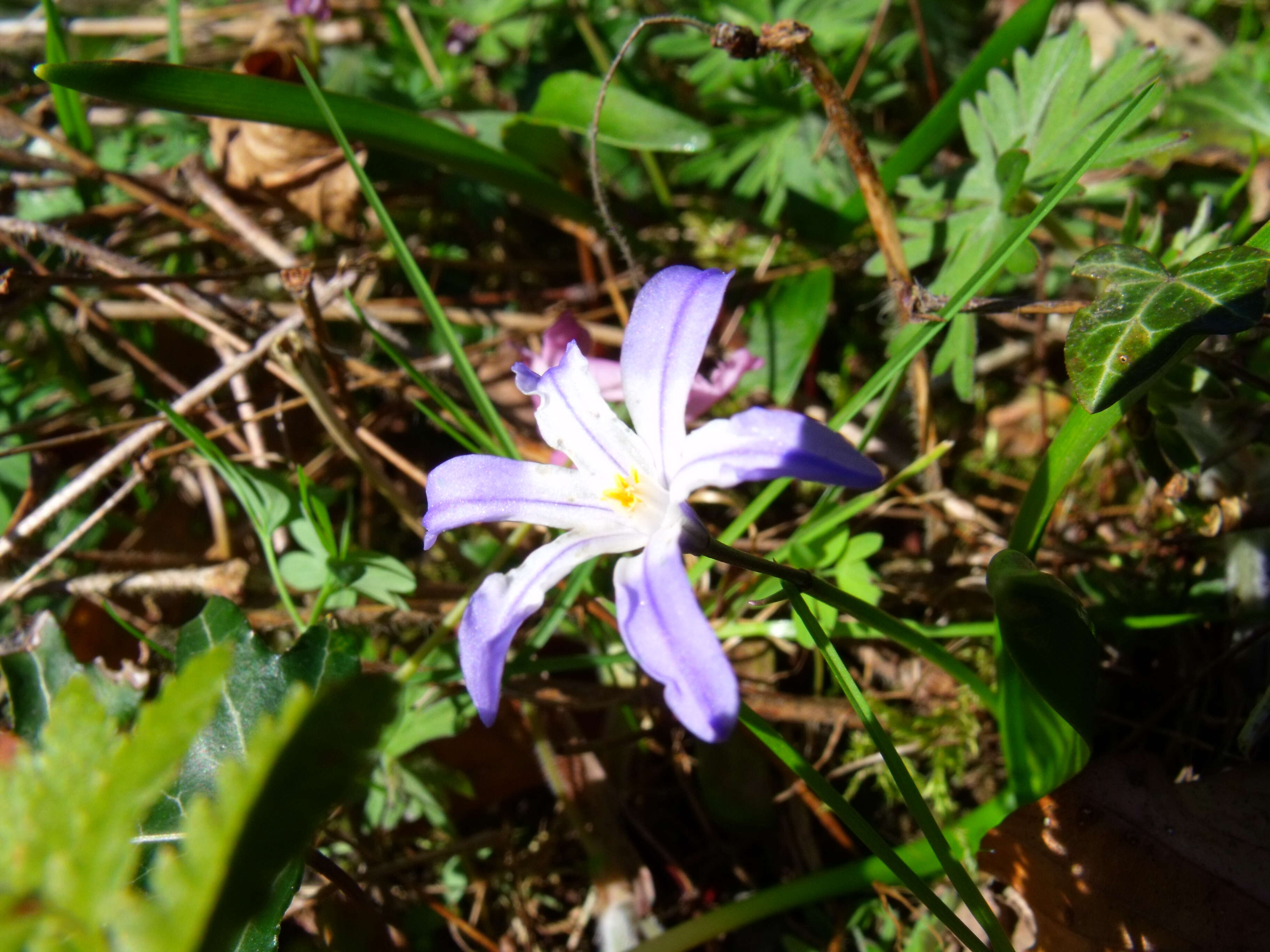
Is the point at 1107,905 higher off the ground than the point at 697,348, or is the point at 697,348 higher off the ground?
the point at 697,348

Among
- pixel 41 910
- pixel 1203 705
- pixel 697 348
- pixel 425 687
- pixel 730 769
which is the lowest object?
pixel 730 769

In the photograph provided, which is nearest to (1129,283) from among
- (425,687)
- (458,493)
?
(458,493)

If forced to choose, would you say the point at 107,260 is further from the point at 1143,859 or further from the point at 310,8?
the point at 1143,859

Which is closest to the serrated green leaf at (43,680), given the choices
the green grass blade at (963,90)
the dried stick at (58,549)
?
the dried stick at (58,549)

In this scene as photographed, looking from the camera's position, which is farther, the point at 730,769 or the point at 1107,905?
the point at 730,769

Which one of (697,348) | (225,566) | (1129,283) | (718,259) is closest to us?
(697,348)

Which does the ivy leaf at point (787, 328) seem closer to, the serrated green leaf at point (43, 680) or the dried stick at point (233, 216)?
the dried stick at point (233, 216)

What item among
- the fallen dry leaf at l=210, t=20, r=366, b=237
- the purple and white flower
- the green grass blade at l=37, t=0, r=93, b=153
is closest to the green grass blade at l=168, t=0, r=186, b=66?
the fallen dry leaf at l=210, t=20, r=366, b=237

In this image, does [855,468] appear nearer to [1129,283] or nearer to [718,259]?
[1129,283]
